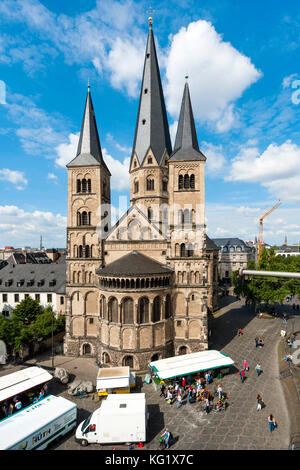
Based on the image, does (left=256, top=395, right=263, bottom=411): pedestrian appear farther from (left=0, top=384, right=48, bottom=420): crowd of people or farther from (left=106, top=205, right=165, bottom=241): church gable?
(left=106, top=205, right=165, bottom=241): church gable

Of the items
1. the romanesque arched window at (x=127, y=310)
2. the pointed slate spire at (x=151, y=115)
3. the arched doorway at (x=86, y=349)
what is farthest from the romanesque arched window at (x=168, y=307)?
the pointed slate spire at (x=151, y=115)

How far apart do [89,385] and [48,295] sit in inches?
978

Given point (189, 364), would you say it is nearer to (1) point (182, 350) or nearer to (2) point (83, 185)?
(1) point (182, 350)

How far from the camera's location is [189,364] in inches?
1092

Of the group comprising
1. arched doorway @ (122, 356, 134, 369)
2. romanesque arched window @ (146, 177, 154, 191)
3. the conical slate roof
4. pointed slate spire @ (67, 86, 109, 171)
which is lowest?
arched doorway @ (122, 356, 134, 369)

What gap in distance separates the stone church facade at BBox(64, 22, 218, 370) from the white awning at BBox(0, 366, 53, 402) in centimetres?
865

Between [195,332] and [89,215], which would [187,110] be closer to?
[89,215]

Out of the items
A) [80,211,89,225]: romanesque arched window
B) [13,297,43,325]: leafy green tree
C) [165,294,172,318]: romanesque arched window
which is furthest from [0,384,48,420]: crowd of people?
[80,211,89,225]: romanesque arched window

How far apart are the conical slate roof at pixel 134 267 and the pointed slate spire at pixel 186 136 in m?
14.4

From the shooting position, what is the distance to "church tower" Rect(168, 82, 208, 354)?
34.5m

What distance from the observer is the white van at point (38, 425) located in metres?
16.8

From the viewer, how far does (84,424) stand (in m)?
19.6

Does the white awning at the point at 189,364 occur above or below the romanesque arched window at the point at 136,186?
below

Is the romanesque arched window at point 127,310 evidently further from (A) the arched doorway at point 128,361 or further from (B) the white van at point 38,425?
(B) the white van at point 38,425
